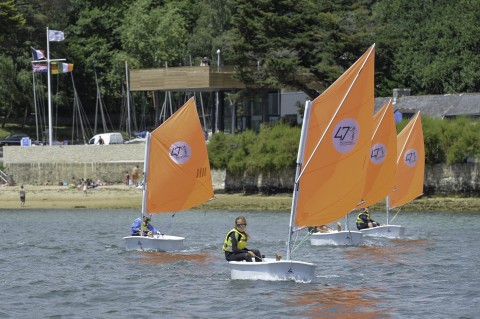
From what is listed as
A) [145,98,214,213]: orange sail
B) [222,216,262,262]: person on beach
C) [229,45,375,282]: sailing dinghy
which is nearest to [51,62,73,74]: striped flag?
[145,98,214,213]: orange sail

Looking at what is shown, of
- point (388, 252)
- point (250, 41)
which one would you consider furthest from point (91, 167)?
point (388, 252)

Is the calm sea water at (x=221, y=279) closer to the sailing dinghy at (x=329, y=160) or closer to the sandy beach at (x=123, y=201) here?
the sailing dinghy at (x=329, y=160)

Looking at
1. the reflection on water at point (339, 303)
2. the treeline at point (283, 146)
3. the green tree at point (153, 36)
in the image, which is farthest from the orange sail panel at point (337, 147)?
the green tree at point (153, 36)

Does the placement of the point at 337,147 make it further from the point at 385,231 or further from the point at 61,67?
the point at 61,67

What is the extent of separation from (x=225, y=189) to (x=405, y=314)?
4196 centimetres

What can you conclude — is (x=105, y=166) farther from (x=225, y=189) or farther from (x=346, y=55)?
(x=346, y=55)

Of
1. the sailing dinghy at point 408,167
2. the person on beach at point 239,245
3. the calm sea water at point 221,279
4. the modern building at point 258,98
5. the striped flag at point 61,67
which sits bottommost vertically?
the calm sea water at point 221,279

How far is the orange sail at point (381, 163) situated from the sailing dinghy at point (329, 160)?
11667 mm

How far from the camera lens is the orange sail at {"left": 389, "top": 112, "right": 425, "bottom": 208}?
46322mm

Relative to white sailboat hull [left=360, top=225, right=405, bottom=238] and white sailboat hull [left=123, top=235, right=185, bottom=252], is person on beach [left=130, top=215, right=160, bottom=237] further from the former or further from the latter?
white sailboat hull [left=360, top=225, right=405, bottom=238]

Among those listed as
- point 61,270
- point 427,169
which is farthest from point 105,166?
point 61,270

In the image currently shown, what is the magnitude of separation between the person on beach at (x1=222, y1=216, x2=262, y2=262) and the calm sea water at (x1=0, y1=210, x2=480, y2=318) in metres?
0.71

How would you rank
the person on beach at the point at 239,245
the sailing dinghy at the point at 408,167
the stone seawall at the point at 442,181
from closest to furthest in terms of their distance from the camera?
the person on beach at the point at 239,245 → the sailing dinghy at the point at 408,167 → the stone seawall at the point at 442,181

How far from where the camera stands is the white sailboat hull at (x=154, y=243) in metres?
37.7
